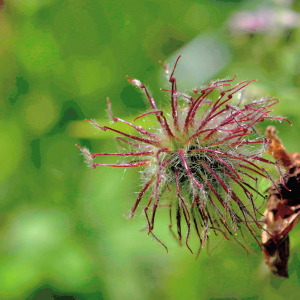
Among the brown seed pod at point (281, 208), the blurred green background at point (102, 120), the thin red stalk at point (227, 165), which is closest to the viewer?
the thin red stalk at point (227, 165)

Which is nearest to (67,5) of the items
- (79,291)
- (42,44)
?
(42,44)

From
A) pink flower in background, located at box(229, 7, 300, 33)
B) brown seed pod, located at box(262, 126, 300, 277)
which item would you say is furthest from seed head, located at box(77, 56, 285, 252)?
pink flower in background, located at box(229, 7, 300, 33)

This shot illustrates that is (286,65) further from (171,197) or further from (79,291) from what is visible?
(79,291)

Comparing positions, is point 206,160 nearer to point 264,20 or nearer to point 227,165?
point 227,165

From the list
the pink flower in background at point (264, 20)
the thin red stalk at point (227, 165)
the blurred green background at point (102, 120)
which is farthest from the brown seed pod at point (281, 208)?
the pink flower in background at point (264, 20)

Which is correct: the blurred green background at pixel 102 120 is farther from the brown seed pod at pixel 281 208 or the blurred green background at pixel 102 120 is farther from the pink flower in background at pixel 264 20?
the brown seed pod at pixel 281 208

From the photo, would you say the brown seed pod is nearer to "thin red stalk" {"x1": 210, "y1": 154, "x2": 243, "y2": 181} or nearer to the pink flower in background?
"thin red stalk" {"x1": 210, "y1": 154, "x2": 243, "y2": 181}
